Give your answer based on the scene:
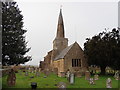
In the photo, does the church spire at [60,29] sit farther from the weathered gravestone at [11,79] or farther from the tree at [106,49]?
the weathered gravestone at [11,79]

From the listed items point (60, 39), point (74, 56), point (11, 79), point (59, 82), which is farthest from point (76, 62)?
point (59, 82)

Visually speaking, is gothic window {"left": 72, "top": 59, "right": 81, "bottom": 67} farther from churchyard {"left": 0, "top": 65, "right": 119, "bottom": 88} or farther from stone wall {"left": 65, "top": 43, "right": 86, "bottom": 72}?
churchyard {"left": 0, "top": 65, "right": 119, "bottom": 88}

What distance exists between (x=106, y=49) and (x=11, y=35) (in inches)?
641

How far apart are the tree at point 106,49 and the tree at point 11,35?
12.9 m

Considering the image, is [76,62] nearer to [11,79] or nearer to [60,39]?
[60,39]

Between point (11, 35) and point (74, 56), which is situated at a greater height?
point (11, 35)

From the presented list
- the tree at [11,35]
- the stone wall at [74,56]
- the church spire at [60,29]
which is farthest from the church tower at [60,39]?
the tree at [11,35]

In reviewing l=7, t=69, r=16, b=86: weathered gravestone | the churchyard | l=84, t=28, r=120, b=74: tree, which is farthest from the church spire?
l=7, t=69, r=16, b=86: weathered gravestone


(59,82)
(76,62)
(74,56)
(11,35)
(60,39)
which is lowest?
(59,82)

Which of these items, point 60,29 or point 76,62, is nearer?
point 76,62

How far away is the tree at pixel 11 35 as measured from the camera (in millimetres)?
22516

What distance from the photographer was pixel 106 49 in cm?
3142

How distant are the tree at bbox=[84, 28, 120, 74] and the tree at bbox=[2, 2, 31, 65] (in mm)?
12914

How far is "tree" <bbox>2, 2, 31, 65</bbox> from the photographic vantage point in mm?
22516
